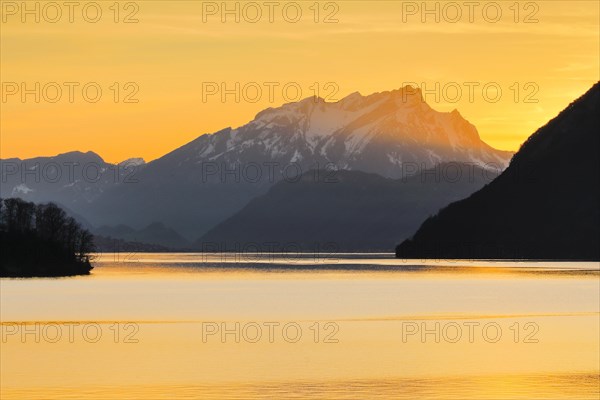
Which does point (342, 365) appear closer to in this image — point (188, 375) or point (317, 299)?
point (188, 375)

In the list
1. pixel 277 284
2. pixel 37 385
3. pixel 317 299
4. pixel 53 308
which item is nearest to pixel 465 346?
pixel 37 385

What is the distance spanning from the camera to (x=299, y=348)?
71938mm

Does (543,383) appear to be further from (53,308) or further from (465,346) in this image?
(53,308)

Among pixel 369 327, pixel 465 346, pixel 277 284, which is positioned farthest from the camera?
pixel 277 284

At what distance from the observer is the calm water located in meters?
53.8

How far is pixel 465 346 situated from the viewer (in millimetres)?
73562

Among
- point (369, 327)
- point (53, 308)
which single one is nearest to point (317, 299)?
point (53, 308)

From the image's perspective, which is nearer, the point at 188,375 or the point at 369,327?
the point at 188,375

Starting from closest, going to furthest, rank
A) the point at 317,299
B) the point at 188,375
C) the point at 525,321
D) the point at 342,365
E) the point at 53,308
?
1. the point at 188,375
2. the point at 342,365
3. the point at 525,321
4. the point at 53,308
5. the point at 317,299

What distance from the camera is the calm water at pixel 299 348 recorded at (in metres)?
53.8

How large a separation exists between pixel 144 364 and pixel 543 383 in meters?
20.0

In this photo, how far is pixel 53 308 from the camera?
10962cm

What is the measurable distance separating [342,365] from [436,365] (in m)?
4.76

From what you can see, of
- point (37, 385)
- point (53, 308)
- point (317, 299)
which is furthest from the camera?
point (317, 299)
